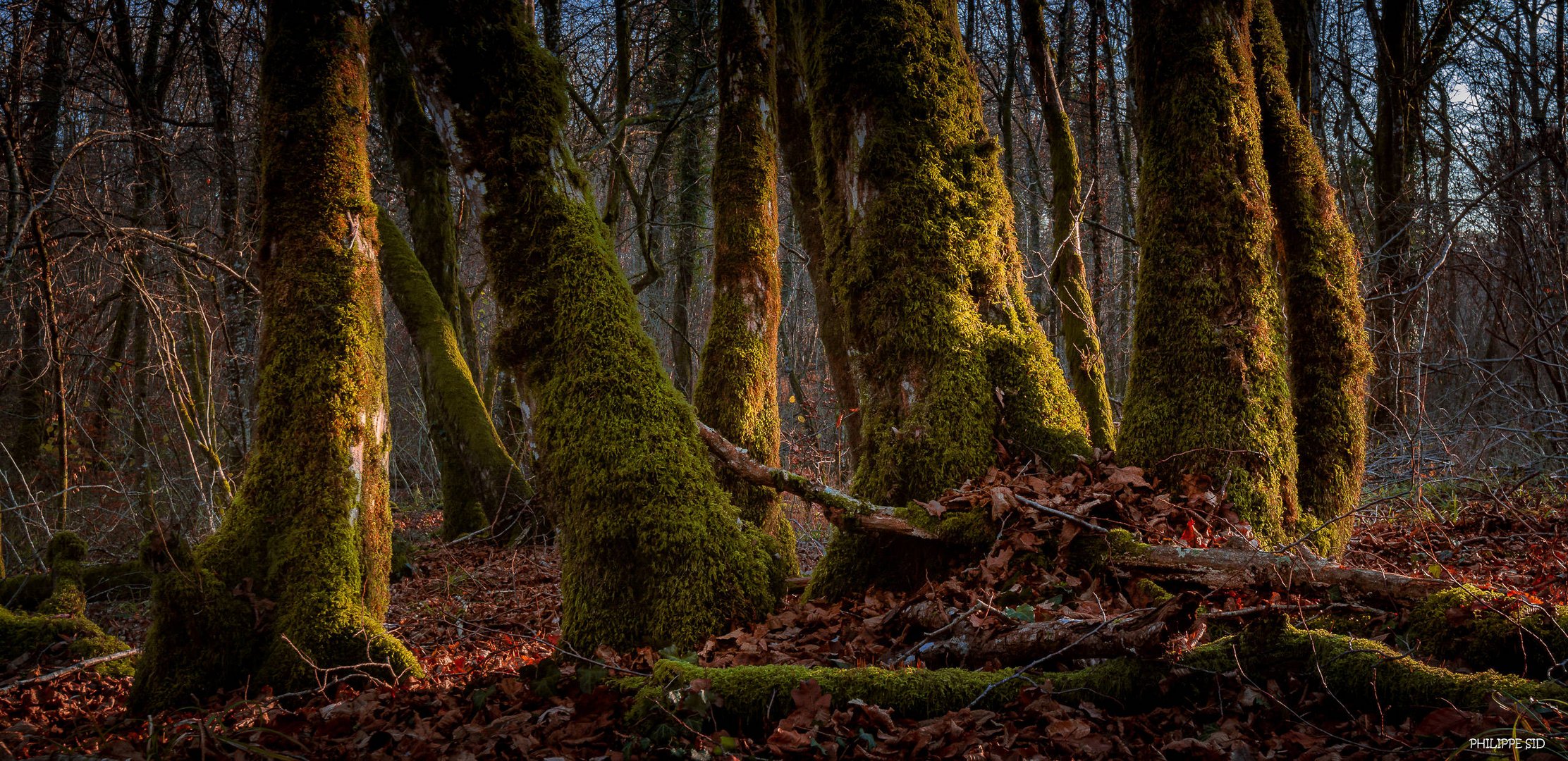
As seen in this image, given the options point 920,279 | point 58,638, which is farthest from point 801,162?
point 58,638

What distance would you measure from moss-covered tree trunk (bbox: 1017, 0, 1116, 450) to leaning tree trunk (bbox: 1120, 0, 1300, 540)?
10.5 feet

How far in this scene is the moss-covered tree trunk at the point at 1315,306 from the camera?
4043 mm

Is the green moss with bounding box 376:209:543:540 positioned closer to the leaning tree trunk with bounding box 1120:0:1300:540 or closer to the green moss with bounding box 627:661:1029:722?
the green moss with bounding box 627:661:1029:722

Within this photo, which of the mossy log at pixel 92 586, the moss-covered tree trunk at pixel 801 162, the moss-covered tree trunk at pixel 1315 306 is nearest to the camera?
the moss-covered tree trunk at pixel 1315 306

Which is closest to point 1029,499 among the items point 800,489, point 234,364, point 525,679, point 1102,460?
point 1102,460

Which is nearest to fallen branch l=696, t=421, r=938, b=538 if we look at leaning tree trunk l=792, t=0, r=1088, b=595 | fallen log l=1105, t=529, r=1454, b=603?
leaning tree trunk l=792, t=0, r=1088, b=595

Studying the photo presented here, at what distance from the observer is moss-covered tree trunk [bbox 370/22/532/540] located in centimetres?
895

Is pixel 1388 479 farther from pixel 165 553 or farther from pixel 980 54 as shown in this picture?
pixel 165 553

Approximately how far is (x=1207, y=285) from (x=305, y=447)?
15.0ft

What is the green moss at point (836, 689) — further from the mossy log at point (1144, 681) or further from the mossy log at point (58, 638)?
the mossy log at point (58, 638)

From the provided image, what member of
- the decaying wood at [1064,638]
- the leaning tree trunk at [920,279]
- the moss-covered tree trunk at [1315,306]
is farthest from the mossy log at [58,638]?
the moss-covered tree trunk at [1315,306]

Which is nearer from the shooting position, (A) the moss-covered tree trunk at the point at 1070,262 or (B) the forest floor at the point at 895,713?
(B) the forest floor at the point at 895,713

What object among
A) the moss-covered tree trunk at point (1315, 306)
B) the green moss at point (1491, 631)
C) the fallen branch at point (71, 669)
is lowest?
the fallen branch at point (71, 669)

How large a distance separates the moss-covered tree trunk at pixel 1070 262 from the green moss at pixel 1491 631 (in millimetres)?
4641
